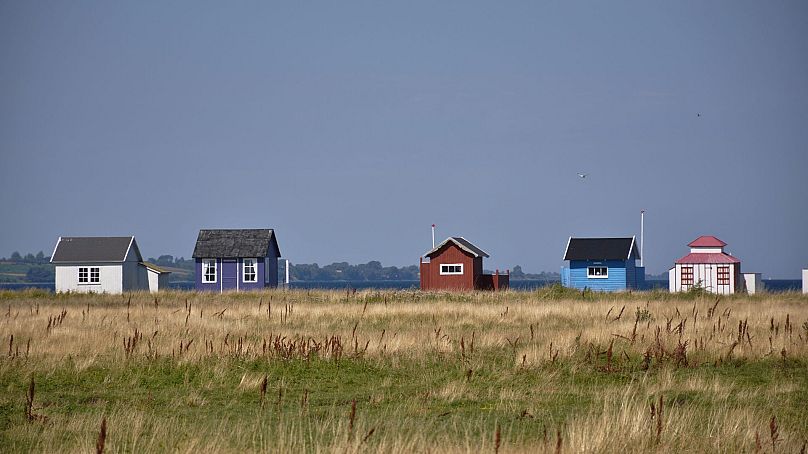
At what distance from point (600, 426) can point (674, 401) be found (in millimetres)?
3118

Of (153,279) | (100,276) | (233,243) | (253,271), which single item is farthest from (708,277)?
(100,276)

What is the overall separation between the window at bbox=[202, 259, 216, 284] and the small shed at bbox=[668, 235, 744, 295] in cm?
2960

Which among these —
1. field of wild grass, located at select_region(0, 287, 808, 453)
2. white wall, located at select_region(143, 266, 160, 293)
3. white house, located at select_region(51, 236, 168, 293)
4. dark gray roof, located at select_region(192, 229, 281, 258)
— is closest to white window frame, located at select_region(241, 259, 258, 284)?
dark gray roof, located at select_region(192, 229, 281, 258)

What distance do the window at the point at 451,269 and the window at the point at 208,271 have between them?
15.5 m

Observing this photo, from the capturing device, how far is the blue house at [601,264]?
58906 millimetres

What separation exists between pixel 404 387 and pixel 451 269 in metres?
44.2

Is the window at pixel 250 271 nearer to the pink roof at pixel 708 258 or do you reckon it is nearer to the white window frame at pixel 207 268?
the white window frame at pixel 207 268

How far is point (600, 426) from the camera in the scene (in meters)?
9.94

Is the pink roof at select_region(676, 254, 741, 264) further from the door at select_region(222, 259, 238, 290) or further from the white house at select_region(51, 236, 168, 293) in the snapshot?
the white house at select_region(51, 236, 168, 293)

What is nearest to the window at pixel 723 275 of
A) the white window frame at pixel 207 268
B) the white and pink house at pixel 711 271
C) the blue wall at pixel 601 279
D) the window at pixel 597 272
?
the white and pink house at pixel 711 271

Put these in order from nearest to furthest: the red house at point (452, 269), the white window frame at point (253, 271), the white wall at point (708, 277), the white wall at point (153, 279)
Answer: the white wall at point (708, 277)
the red house at point (452, 269)
the white window frame at point (253, 271)
the white wall at point (153, 279)

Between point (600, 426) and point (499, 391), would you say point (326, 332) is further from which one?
point (600, 426)

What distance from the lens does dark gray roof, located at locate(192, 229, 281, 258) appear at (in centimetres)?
6053

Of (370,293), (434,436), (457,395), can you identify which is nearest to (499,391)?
(457,395)
